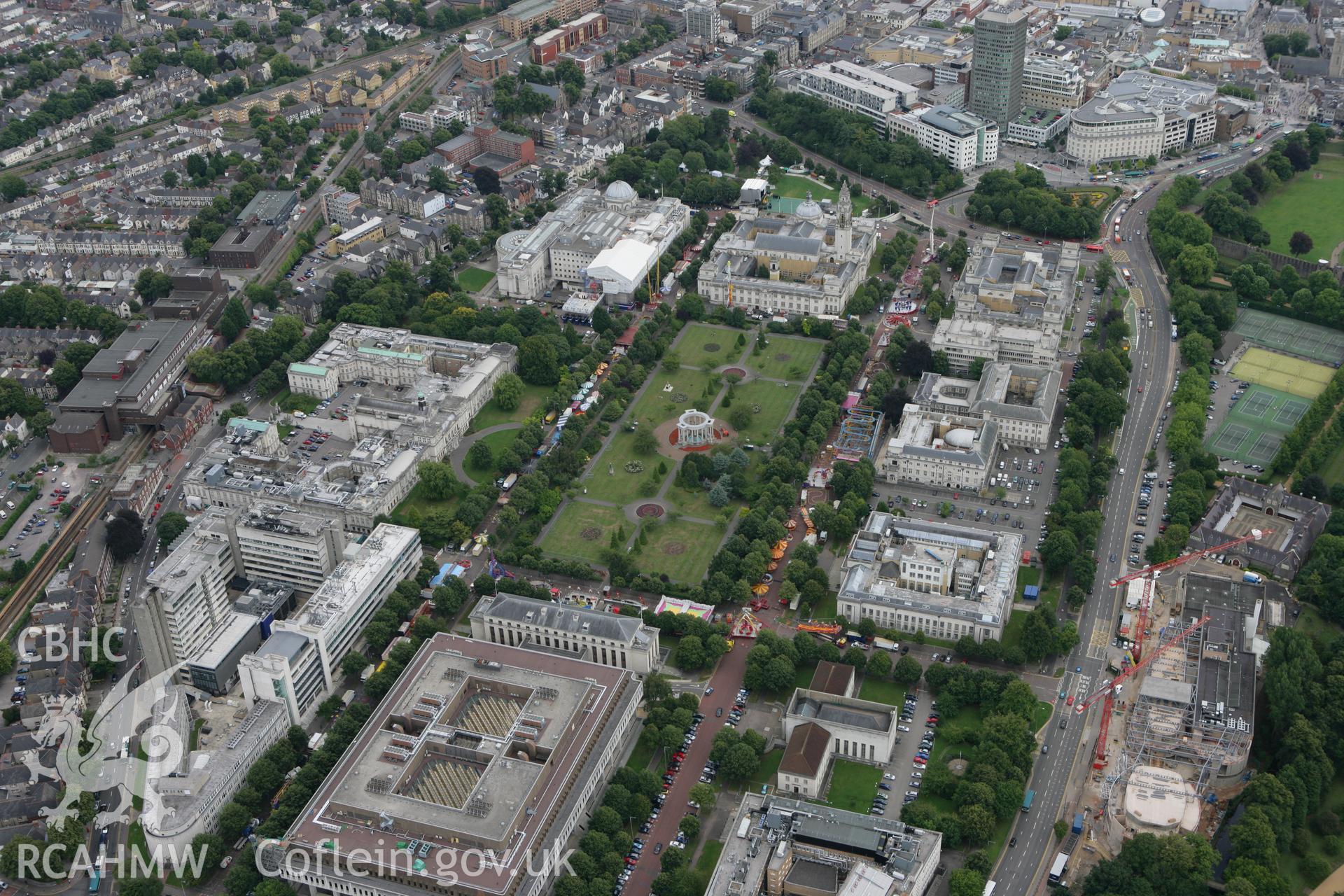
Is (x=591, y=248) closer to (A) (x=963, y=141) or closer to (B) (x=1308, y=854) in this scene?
(A) (x=963, y=141)

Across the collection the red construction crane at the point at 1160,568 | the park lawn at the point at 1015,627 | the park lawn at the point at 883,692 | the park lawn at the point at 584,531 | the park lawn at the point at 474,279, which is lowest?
the park lawn at the point at 584,531

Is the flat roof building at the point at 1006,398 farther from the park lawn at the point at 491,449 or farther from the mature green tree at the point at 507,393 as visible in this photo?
the park lawn at the point at 491,449

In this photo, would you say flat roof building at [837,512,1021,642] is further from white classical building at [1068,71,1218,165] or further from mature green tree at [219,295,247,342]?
white classical building at [1068,71,1218,165]

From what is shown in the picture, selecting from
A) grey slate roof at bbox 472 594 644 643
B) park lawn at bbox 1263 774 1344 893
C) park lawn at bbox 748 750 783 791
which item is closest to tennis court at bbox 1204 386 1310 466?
park lawn at bbox 1263 774 1344 893

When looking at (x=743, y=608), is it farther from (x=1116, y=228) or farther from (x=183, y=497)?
(x=1116, y=228)

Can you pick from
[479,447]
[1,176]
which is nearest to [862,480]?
[479,447]

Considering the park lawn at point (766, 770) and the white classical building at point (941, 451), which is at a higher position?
the white classical building at point (941, 451)

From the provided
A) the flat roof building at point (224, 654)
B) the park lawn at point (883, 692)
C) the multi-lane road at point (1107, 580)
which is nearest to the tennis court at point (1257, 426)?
the multi-lane road at point (1107, 580)
